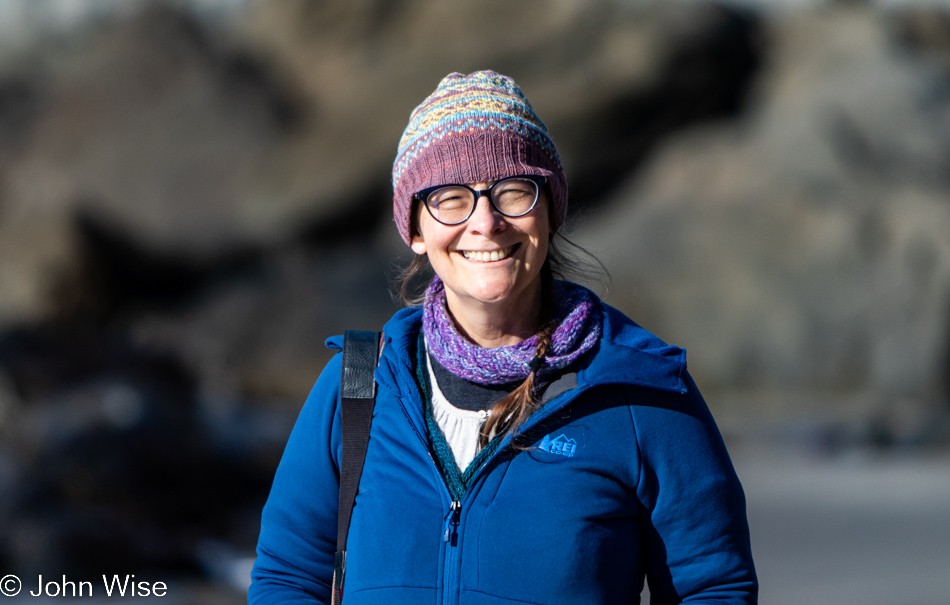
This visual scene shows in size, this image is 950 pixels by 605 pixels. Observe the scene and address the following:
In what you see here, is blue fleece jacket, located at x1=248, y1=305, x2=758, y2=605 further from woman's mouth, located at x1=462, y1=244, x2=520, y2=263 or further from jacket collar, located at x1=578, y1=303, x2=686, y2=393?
woman's mouth, located at x1=462, y1=244, x2=520, y2=263

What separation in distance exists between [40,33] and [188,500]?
17486mm

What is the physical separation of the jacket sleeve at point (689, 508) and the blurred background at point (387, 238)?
368cm

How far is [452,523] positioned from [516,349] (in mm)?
318

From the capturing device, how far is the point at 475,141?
1586 mm

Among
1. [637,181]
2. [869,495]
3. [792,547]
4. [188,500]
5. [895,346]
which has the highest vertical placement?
[637,181]

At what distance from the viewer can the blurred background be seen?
670 cm

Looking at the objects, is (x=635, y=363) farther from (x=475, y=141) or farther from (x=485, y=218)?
(x=475, y=141)

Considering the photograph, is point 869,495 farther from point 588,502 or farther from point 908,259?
point 588,502

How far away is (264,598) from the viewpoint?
1.66 metres

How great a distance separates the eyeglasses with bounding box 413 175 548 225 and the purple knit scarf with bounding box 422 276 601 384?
19 centimetres

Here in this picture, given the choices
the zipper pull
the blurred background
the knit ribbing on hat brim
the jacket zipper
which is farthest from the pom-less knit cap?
the blurred background

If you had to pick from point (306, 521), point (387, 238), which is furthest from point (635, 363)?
point (387, 238)

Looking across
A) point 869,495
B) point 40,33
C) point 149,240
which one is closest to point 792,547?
point 869,495

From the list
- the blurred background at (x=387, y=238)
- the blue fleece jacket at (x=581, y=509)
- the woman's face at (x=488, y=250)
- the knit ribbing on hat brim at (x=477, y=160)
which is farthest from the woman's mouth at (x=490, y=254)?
the blurred background at (x=387, y=238)
